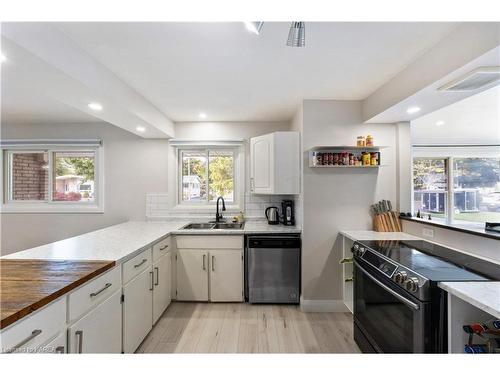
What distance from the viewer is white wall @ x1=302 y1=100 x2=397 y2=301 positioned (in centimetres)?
268

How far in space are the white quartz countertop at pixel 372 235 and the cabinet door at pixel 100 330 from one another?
198cm

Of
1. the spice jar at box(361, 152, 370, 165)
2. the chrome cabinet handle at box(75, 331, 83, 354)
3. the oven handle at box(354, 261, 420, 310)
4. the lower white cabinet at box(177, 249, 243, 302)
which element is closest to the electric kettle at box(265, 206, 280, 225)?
the lower white cabinet at box(177, 249, 243, 302)

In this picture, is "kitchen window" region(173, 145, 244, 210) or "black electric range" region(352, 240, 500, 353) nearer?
"black electric range" region(352, 240, 500, 353)

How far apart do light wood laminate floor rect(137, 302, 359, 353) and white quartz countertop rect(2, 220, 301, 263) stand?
835 mm

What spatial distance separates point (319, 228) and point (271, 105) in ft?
4.87

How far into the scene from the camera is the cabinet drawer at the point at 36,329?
881 millimetres

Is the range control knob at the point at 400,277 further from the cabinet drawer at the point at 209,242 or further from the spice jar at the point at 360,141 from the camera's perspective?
the cabinet drawer at the point at 209,242

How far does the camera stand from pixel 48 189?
11.4 ft

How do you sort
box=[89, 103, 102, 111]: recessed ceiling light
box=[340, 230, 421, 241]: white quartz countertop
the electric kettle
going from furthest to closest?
the electric kettle
box=[340, 230, 421, 241]: white quartz countertop
box=[89, 103, 102, 111]: recessed ceiling light

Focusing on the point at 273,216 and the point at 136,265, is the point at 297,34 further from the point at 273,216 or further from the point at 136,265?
the point at 273,216

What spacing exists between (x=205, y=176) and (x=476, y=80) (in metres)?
2.96

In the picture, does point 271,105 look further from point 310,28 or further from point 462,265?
point 462,265

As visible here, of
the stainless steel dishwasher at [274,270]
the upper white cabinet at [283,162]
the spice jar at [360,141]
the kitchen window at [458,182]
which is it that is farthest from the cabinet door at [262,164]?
the kitchen window at [458,182]

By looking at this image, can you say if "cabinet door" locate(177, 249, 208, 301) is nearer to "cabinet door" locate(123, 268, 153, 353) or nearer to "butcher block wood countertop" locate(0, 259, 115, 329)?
"cabinet door" locate(123, 268, 153, 353)
